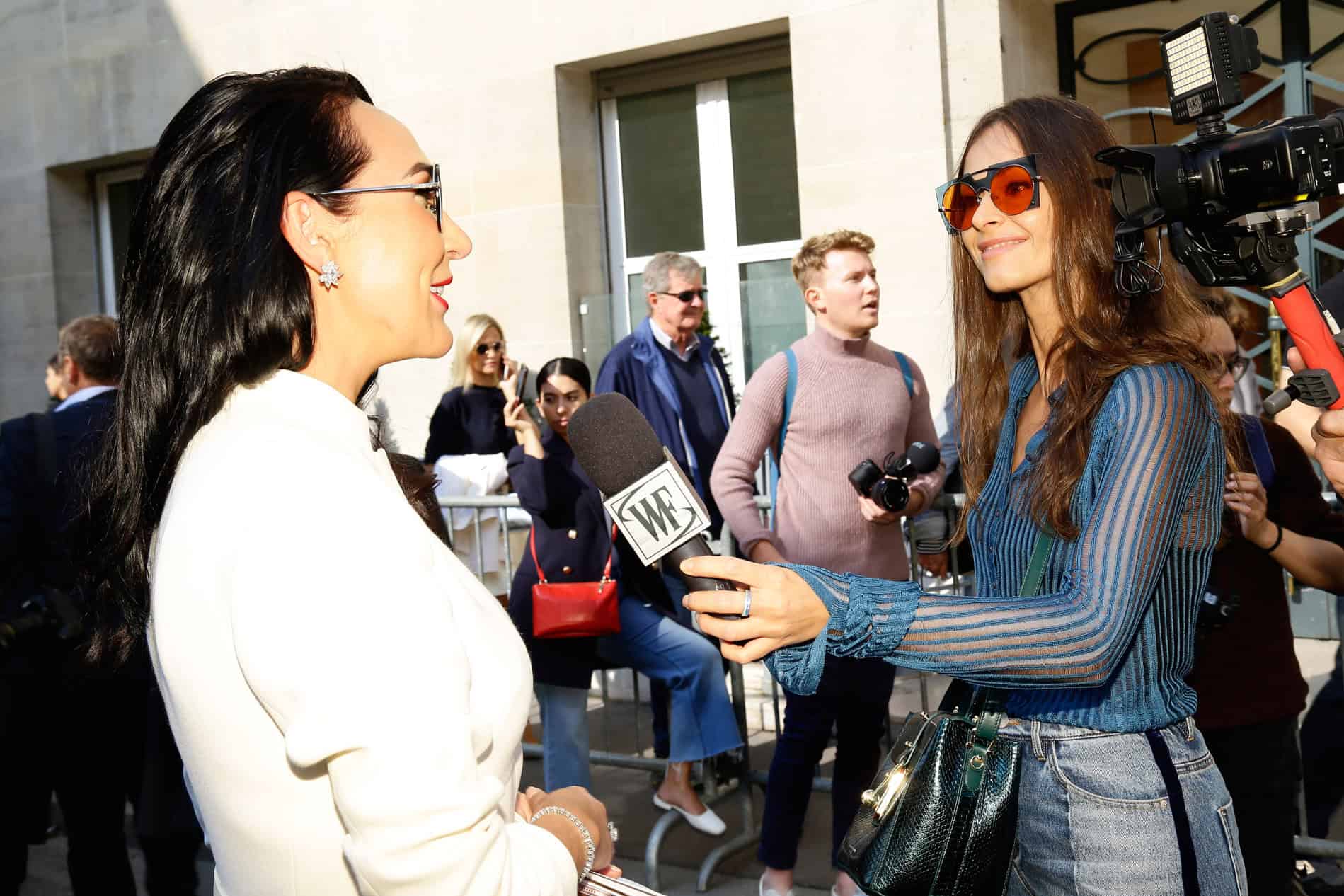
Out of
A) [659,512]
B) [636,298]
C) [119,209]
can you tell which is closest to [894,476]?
[659,512]

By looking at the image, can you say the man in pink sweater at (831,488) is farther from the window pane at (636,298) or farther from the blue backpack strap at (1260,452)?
the window pane at (636,298)

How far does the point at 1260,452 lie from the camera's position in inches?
133

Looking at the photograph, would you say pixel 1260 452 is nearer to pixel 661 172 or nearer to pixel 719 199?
pixel 719 199

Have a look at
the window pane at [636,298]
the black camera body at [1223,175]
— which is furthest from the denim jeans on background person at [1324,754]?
the window pane at [636,298]

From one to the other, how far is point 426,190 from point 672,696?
3.40 m

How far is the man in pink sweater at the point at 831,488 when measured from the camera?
14.8 ft

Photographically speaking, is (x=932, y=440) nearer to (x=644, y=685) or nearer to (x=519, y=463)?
(x=519, y=463)

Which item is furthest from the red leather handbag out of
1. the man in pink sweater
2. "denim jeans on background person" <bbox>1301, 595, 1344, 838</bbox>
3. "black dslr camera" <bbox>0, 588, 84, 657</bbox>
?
"denim jeans on background person" <bbox>1301, 595, 1344, 838</bbox>

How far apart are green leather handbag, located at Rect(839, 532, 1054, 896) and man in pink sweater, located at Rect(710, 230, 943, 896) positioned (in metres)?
2.23

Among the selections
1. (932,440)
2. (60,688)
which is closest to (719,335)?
(932,440)

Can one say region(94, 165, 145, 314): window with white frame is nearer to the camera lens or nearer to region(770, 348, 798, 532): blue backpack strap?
region(770, 348, 798, 532): blue backpack strap

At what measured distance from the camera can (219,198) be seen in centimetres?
169

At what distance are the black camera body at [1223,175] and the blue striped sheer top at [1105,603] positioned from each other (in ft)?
0.71

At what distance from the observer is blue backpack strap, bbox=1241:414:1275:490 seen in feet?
11.1
